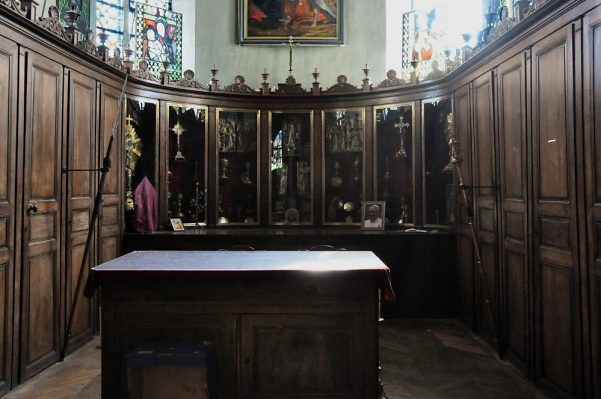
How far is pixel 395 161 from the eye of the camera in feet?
23.9

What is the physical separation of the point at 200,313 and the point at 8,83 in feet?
8.13

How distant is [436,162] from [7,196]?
200 inches

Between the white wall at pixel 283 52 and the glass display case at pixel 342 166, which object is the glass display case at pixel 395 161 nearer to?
the glass display case at pixel 342 166

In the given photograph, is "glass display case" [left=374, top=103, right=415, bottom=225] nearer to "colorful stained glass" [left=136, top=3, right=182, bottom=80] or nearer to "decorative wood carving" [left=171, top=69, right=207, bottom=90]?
"decorative wood carving" [left=171, top=69, right=207, bottom=90]

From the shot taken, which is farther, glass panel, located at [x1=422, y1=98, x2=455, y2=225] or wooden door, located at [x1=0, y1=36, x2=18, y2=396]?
glass panel, located at [x1=422, y1=98, x2=455, y2=225]

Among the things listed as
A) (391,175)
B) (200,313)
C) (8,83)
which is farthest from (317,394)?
(391,175)

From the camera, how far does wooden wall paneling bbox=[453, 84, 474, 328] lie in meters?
5.65

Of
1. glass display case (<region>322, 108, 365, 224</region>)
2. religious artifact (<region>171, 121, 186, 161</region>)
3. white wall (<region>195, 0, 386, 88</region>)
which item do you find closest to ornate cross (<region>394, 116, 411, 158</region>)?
glass display case (<region>322, 108, 365, 224</region>)

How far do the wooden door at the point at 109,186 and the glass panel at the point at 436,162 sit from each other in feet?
13.1

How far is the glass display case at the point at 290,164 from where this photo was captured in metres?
7.57

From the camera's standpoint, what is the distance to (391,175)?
23.9 feet

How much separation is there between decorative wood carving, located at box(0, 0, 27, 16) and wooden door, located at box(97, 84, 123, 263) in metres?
1.55

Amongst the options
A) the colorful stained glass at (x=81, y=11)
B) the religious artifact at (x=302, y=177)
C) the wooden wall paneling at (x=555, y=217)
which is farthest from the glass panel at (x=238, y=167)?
the wooden wall paneling at (x=555, y=217)

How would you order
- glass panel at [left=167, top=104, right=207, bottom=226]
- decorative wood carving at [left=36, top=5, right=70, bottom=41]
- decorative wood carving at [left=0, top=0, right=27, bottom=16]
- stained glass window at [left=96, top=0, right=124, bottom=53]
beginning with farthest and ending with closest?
stained glass window at [left=96, top=0, right=124, bottom=53] → glass panel at [left=167, top=104, right=207, bottom=226] → decorative wood carving at [left=36, top=5, right=70, bottom=41] → decorative wood carving at [left=0, top=0, right=27, bottom=16]
